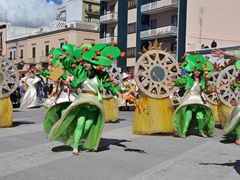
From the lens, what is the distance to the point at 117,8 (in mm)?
36250

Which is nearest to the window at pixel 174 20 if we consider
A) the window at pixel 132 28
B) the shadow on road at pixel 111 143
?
the window at pixel 132 28

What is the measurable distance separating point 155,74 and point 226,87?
7.97 ft

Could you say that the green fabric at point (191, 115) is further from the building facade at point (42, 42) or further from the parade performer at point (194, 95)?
the building facade at point (42, 42)

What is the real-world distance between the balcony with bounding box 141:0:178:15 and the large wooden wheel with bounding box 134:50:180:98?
67.5 feet

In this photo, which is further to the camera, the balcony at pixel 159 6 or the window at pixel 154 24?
the window at pixel 154 24

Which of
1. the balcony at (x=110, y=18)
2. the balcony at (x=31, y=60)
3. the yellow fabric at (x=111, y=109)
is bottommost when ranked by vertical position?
the yellow fabric at (x=111, y=109)

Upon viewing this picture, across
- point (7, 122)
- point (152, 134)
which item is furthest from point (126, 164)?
point (7, 122)

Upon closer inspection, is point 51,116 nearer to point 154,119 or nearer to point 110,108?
point 154,119

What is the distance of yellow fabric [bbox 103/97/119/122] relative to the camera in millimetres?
11727

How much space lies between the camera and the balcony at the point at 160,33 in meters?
28.7

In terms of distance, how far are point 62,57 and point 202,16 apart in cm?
2359

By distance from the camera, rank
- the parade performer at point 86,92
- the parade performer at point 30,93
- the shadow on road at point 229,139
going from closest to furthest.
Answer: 1. the parade performer at point 86,92
2. the shadow on road at point 229,139
3. the parade performer at point 30,93

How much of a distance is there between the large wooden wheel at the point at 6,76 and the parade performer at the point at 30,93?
7.35m

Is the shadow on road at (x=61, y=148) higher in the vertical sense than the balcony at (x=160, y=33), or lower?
lower
